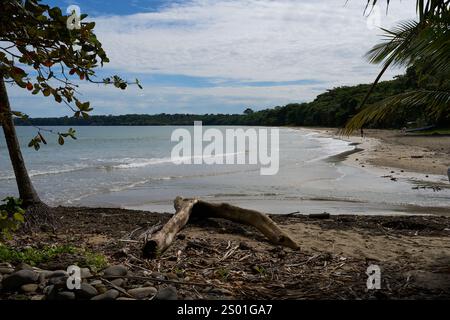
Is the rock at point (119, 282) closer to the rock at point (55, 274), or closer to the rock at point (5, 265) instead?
the rock at point (55, 274)

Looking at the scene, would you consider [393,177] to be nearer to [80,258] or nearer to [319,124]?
[80,258]

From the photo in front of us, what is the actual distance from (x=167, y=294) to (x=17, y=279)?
1.36 m

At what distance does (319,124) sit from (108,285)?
350ft

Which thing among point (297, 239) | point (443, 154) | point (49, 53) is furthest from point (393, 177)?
point (49, 53)

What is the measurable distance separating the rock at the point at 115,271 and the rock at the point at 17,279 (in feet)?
2.10

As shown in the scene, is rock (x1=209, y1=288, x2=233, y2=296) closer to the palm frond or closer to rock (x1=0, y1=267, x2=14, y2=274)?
rock (x1=0, y1=267, x2=14, y2=274)

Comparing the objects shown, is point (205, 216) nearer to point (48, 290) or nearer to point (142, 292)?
point (142, 292)

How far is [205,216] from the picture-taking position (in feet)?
26.3

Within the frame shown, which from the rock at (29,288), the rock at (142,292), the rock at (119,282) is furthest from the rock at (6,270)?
the rock at (142,292)

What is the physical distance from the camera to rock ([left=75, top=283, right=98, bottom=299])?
3.98 meters

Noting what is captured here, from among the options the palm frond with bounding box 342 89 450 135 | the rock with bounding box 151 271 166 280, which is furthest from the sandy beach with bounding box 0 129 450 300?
the palm frond with bounding box 342 89 450 135

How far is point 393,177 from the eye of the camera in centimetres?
1778
